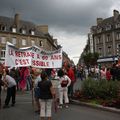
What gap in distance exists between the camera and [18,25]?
71.8 m

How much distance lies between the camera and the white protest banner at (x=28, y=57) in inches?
500

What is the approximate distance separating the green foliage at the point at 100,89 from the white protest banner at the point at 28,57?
1805mm

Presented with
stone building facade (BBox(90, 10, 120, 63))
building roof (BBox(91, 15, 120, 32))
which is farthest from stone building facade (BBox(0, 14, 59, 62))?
building roof (BBox(91, 15, 120, 32))

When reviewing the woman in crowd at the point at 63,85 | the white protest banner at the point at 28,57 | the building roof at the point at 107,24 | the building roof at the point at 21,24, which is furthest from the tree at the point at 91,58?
the woman in crowd at the point at 63,85

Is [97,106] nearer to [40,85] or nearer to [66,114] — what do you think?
[66,114]

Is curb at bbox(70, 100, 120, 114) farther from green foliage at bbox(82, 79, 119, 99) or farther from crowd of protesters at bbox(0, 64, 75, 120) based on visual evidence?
green foliage at bbox(82, 79, 119, 99)

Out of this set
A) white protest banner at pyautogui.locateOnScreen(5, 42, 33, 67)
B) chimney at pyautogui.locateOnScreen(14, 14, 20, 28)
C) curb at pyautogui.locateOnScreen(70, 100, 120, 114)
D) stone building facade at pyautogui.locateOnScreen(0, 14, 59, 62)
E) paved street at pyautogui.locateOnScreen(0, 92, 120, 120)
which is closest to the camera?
paved street at pyautogui.locateOnScreen(0, 92, 120, 120)

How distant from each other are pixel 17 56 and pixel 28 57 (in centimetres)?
45

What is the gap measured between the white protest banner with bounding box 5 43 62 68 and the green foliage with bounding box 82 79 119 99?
1805 millimetres

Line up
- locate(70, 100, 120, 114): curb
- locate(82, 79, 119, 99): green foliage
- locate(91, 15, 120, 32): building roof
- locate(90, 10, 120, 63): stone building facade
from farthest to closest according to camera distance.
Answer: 1. locate(91, 15, 120, 32): building roof
2. locate(90, 10, 120, 63): stone building facade
3. locate(82, 79, 119, 99): green foliage
4. locate(70, 100, 120, 114): curb

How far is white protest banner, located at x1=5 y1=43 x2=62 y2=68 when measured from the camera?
500 inches

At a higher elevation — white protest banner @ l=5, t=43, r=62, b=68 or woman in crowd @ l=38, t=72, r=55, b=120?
white protest banner @ l=5, t=43, r=62, b=68

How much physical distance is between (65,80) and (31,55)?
165cm

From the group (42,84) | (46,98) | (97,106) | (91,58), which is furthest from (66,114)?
(91,58)
